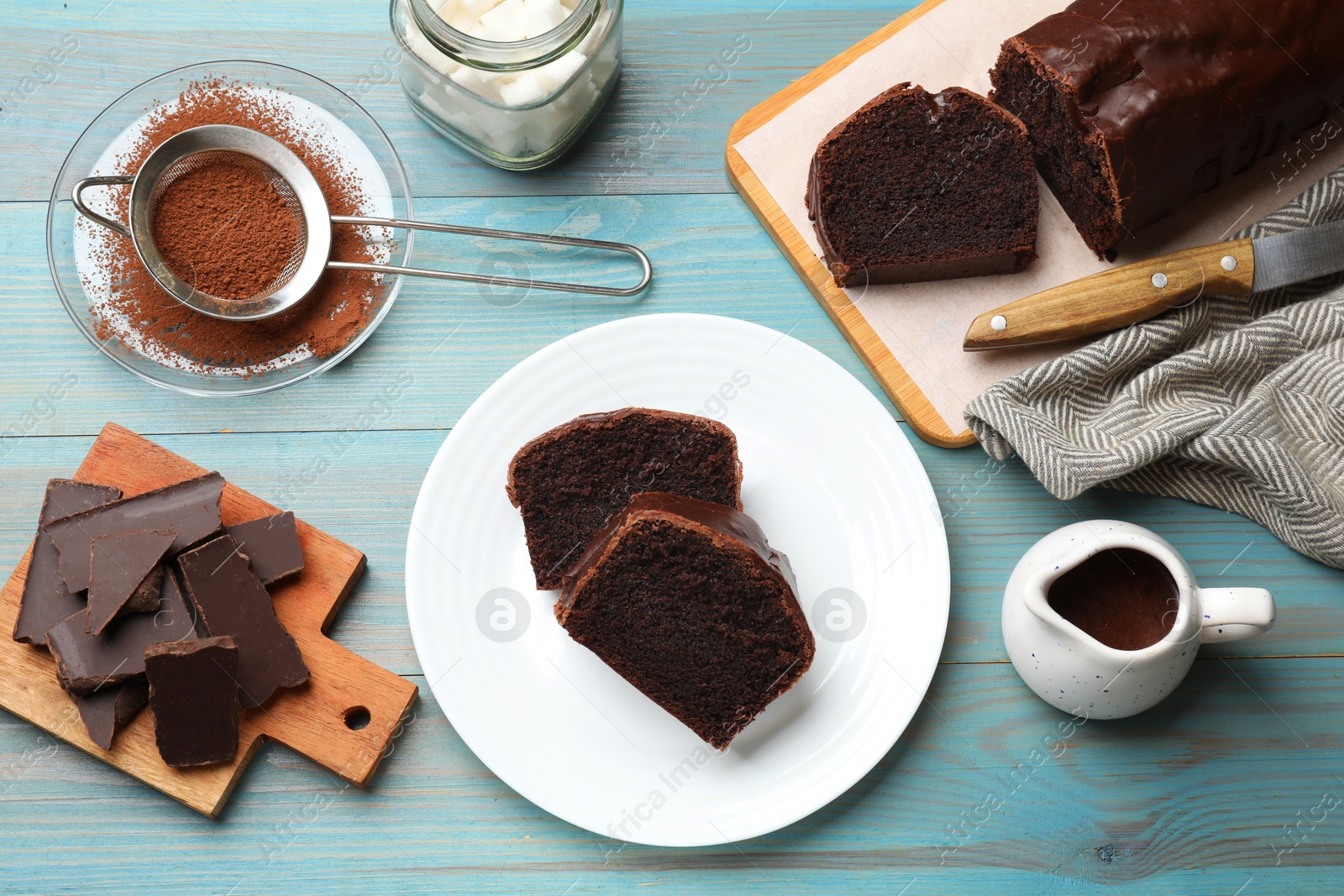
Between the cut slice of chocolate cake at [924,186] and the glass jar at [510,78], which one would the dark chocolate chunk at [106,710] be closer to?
the glass jar at [510,78]

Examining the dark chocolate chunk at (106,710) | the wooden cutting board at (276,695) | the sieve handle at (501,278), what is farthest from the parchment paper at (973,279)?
the dark chocolate chunk at (106,710)

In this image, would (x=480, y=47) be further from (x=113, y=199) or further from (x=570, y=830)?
(x=570, y=830)

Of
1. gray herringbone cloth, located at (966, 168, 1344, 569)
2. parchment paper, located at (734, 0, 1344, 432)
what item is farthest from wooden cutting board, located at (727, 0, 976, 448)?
gray herringbone cloth, located at (966, 168, 1344, 569)

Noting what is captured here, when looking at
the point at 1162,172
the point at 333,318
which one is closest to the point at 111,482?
the point at 333,318

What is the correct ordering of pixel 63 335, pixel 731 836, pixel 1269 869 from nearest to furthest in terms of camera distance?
1. pixel 731 836
2. pixel 1269 869
3. pixel 63 335

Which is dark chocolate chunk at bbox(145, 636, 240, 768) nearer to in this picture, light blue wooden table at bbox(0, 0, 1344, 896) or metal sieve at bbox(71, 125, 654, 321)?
light blue wooden table at bbox(0, 0, 1344, 896)

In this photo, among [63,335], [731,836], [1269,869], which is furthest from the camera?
[63,335]

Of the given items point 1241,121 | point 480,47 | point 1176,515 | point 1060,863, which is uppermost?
point 480,47

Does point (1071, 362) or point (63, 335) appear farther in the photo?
point (63, 335)
